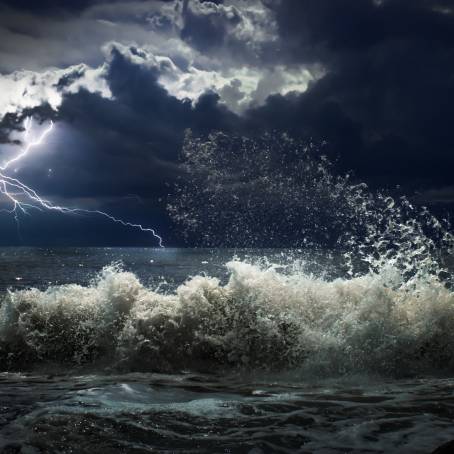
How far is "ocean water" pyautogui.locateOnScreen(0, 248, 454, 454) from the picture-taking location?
578cm

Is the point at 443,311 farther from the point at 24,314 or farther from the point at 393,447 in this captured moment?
the point at 24,314

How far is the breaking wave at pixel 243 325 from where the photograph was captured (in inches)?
398

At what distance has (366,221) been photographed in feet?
52.9

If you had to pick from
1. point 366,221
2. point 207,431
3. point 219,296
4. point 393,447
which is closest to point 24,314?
point 219,296

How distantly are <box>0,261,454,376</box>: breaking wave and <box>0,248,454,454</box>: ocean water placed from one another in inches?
1.0

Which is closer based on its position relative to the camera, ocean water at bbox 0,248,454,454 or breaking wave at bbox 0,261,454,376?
ocean water at bbox 0,248,454,454

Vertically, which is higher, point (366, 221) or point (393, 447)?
point (366, 221)

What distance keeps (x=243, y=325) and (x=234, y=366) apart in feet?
3.65

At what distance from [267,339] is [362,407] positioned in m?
3.75

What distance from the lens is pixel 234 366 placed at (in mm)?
10258

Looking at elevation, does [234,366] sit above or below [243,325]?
below

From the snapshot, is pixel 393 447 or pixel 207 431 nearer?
pixel 393 447

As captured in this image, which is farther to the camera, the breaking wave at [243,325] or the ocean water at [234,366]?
the breaking wave at [243,325]

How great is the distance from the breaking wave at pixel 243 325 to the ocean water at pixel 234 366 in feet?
0.09
